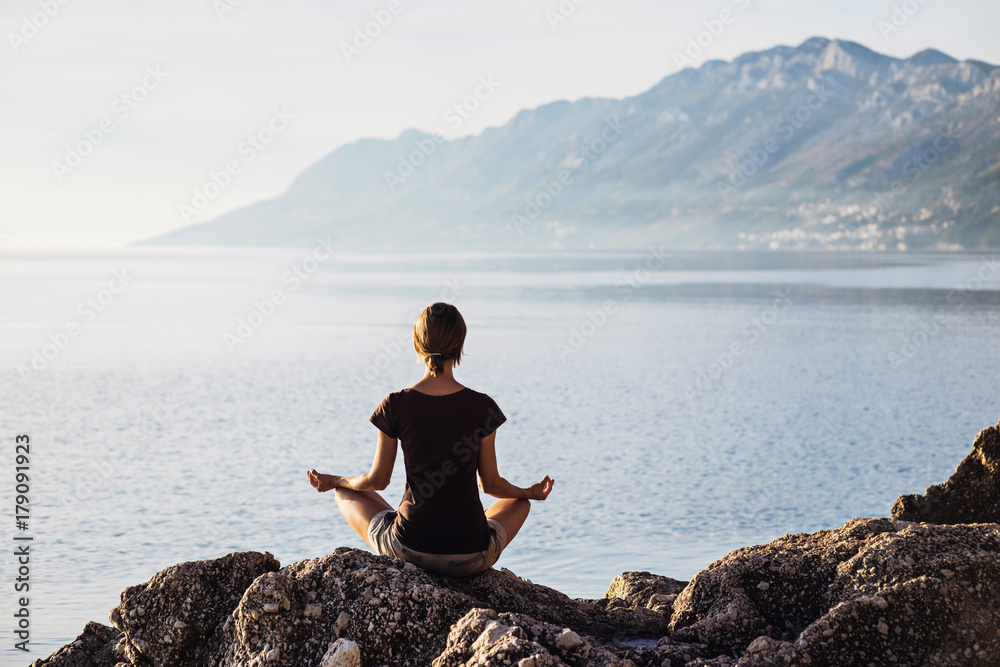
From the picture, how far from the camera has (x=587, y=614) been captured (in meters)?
4.82

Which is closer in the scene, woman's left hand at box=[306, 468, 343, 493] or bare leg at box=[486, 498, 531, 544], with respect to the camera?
woman's left hand at box=[306, 468, 343, 493]

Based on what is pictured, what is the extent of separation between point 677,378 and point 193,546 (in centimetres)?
1568

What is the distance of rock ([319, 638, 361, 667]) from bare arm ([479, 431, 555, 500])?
3.20 feet

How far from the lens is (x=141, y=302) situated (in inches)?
2088

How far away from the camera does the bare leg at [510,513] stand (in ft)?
15.6

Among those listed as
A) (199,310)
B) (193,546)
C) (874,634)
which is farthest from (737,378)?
(199,310)

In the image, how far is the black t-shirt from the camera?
13.9 feet

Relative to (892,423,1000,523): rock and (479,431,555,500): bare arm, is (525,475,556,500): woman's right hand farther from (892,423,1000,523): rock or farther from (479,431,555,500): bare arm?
(892,423,1000,523): rock

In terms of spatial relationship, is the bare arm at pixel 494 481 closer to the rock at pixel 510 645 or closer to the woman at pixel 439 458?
the woman at pixel 439 458

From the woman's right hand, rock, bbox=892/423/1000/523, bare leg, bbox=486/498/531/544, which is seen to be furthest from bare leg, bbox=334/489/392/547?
rock, bbox=892/423/1000/523

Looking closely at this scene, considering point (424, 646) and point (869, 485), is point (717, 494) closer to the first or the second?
point (869, 485)

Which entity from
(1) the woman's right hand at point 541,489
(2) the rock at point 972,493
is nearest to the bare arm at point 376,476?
(1) the woman's right hand at point 541,489

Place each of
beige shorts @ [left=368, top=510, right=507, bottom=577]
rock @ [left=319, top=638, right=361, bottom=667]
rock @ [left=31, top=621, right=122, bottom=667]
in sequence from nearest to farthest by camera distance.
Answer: rock @ [left=319, top=638, right=361, bottom=667]
beige shorts @ [left=368, top=510, right=507, bottom=577]
rock @ [left=31, top=621, right=122, bottom=667]

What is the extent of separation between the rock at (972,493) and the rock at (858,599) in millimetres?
1338
